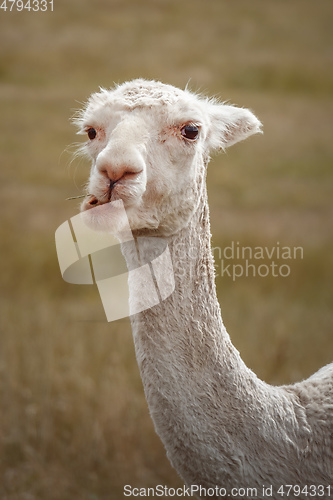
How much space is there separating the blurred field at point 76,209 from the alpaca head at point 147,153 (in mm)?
1571

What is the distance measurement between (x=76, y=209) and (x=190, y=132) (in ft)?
5.69

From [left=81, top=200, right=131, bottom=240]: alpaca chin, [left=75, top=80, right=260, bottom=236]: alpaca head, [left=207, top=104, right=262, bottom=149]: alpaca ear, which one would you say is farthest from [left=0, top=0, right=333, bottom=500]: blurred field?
[left=81, top=200, right=131, bottom=240]: alpaca chin

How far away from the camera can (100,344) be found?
26.3 ft

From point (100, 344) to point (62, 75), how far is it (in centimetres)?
2007

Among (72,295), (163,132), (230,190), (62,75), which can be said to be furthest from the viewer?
(62,75)

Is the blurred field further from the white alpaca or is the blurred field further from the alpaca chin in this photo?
the alpaca chin

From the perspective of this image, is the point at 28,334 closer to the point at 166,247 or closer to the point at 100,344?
the point at 100,344

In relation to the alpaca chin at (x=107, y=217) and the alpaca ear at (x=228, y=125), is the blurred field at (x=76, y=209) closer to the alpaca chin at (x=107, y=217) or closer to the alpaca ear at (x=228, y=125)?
the alpaca ear at (x=228, y=125)

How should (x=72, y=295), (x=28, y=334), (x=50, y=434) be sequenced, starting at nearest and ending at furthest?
(x=50, y=434) → (x=28, y=334) → (x=72, y=295)

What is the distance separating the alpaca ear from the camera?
3533mm

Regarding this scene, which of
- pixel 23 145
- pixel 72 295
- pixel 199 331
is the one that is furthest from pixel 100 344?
pixel 23 145

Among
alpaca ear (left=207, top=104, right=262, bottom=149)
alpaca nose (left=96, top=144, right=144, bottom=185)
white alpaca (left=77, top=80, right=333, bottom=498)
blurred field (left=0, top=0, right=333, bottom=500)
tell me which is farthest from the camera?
blurred field (left=0, top=0, right=333, bottom=500)

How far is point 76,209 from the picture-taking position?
185 inches

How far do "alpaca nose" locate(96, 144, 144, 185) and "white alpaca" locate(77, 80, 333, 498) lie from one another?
0.11 feet
